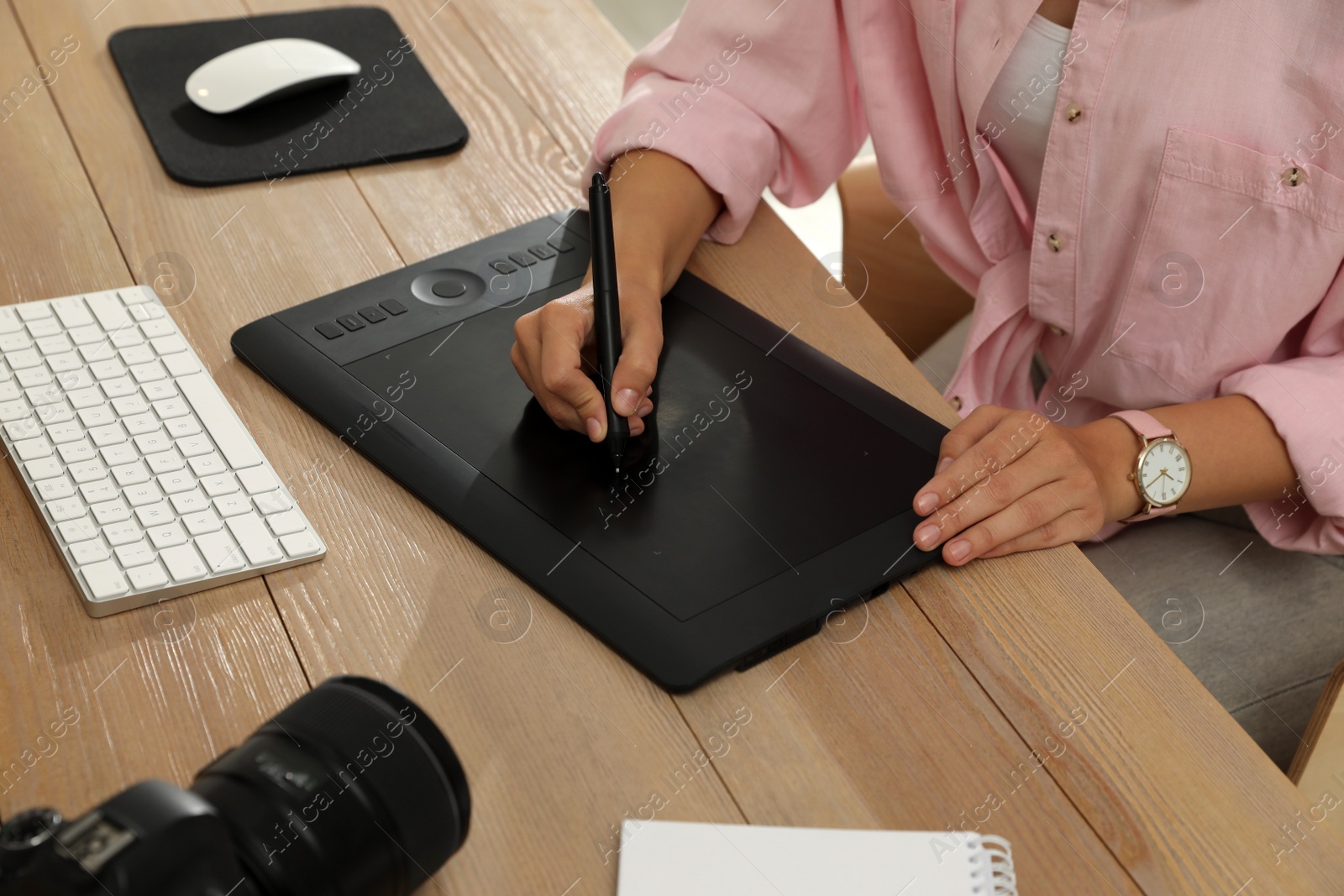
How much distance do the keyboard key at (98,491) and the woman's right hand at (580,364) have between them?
0.24 m

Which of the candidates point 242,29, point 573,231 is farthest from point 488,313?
point 242,29

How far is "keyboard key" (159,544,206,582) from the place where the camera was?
1.80 feet

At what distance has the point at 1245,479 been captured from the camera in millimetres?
751

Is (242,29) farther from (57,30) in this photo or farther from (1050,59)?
(1050,59)

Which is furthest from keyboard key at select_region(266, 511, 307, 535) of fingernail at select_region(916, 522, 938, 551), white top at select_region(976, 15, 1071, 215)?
white top at select_region(976, 15, 1071, 215)

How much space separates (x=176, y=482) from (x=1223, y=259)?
28.7 inches

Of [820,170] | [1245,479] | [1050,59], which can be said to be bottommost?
[1245,479]

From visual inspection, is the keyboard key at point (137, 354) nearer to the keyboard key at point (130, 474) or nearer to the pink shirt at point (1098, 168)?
the keyboard key at point (130, 474)

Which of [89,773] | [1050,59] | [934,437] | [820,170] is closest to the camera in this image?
[89,773]

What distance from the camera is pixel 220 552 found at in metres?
0.57

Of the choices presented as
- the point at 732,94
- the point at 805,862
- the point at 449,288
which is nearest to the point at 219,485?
the point at 449,288

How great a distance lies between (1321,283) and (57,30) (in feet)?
3.58

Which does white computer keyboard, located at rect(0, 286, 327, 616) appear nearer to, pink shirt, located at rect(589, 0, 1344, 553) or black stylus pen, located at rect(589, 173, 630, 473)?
black stylus pen, located at rect(589, 173, 630, 473)

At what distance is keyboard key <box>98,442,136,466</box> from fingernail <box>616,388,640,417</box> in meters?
0.28
